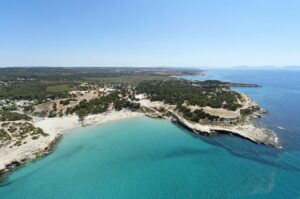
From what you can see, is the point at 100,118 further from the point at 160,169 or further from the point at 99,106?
the point at 160,169

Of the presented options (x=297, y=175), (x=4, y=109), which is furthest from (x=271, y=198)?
(x=4, y=109)

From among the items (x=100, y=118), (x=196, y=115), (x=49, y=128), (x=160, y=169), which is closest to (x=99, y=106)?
(x=100, y=118)

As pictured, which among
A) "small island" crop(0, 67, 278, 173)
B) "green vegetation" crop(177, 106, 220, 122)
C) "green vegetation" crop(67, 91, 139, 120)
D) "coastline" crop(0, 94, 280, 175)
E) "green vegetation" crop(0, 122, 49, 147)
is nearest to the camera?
"coastline" crop(0, 94, 280, 175)

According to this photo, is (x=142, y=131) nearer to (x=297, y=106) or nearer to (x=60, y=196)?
(x=60, y=196)

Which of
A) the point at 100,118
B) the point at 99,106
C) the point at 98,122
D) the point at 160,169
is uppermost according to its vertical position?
the point at 99,106

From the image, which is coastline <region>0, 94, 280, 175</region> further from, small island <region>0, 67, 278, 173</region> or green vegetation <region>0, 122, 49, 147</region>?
green vegetation <region>0, 122, 49, 147</region>

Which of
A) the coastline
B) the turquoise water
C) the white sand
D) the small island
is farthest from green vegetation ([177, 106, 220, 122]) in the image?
the white sand

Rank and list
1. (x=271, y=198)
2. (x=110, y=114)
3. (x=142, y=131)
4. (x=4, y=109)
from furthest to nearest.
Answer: (x=4, y=109)
(x=110, y=114)
(x=142, y=131)
(x=271, y=198)

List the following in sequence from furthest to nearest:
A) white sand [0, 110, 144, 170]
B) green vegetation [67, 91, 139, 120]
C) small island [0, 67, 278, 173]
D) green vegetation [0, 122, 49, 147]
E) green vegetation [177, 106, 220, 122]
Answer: green vegetation [67, 91, 139, 120] < green vegetation [177, 106, 220, 122] < green vegetation [0, 122, 49, 147] < small island [0, 67, 278, 173] < white sand [0, 110, 144, 170]
